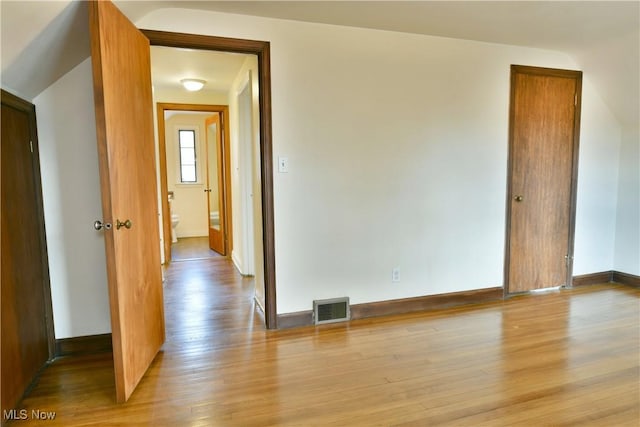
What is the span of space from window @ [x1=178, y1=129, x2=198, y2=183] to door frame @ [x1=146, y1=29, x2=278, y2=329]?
4863 millimetres

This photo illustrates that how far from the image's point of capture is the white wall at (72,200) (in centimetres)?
235

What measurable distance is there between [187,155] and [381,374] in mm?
6063

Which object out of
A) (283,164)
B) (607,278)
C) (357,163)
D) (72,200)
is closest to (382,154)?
(357,163)

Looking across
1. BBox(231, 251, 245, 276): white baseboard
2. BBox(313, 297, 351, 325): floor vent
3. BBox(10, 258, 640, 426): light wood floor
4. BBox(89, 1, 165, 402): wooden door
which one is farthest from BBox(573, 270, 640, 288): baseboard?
BBox(89, 1, 165, 402): wooden door

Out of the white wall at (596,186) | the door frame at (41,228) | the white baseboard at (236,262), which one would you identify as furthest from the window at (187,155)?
the white wall at (596,186)

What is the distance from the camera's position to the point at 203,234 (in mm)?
7453

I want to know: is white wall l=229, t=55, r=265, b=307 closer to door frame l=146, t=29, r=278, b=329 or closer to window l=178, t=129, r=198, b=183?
door frame l=146, t=29, r=278, b=329

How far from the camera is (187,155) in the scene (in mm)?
7215

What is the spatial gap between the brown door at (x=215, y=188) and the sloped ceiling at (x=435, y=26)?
3113 millimetres

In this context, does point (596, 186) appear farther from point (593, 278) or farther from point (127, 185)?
point (127, 185)

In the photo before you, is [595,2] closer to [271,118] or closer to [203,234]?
[271,118]

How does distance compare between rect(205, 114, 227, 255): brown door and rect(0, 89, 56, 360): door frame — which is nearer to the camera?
rect(0, 89, 56, 360): door frame

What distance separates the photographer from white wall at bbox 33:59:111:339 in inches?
92.5

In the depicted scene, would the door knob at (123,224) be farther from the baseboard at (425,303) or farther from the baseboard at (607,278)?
the baseboard at (607,278)
